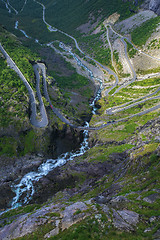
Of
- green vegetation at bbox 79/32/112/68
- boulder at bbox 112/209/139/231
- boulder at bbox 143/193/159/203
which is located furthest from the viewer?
green vegetation at bbox 79/32/112/68

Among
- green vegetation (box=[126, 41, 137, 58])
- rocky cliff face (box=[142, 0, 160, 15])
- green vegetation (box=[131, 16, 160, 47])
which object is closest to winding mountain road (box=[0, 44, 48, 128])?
green vegetation (box=[126, 41, 137, 58])

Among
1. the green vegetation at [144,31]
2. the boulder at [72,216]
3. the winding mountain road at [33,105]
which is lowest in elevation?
the boulder at [72,216]

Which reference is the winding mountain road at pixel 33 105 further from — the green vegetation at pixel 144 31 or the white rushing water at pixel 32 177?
the green vegetation at pixel 144 31

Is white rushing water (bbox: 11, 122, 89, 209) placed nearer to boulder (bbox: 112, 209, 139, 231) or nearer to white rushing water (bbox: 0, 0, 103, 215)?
white rushing water (bbox: 0, 0, 103, 215)

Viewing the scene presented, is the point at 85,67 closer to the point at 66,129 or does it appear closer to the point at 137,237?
the point at 66,129

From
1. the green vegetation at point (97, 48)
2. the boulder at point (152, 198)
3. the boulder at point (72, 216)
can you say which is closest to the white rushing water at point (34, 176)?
the boulder at point (72, 216)

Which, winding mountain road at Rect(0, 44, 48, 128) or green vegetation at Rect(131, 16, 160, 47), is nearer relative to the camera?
winding mountain road at Rect(0, 44, 48, 128)


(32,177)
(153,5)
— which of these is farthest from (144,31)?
(32,177)

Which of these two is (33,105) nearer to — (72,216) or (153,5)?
(72,216)

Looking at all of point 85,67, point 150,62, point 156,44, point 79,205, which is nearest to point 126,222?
point 79,205
